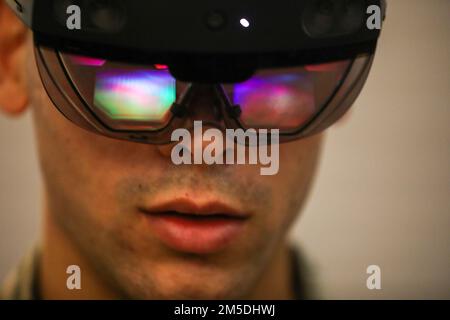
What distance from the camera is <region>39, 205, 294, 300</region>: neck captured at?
34.9 inches

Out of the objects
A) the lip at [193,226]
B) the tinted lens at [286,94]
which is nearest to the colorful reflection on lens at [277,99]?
the tinted lens at [286,94]

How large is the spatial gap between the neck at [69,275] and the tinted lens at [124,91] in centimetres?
25

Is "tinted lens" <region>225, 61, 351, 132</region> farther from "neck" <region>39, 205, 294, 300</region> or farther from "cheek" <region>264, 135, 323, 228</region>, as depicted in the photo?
"neck" <region>39, 205, 294, 300</region>

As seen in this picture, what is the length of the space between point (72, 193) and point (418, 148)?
1.75 feet

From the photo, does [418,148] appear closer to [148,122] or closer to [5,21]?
[148,122]

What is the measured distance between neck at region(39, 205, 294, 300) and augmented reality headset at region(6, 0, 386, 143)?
0.23m

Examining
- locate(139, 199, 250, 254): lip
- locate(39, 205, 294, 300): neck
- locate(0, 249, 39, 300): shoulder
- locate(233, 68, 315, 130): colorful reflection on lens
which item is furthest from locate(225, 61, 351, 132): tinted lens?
locate(0, 249, 39, 300): shoulder

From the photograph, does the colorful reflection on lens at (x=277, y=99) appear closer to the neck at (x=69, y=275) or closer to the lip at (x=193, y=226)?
the lip at (x=193, y=226)

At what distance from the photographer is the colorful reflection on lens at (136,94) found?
0.71 metres

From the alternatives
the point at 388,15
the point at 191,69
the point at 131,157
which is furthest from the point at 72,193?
the point at 388,15

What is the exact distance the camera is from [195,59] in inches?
27.5

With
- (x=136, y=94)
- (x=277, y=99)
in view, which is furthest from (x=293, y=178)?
(x=136, y=94)

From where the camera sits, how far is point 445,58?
941 millimetres

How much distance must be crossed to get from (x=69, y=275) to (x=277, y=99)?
411 millimetres
